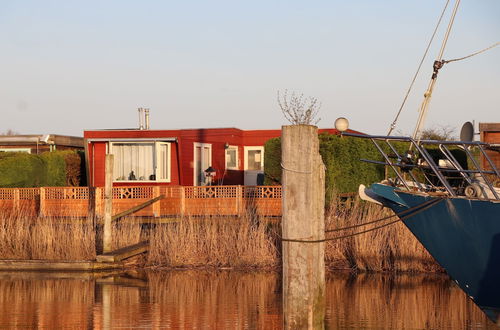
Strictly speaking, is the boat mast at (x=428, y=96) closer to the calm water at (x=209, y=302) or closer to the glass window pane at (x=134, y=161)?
the calm water at (x=209, y=302)

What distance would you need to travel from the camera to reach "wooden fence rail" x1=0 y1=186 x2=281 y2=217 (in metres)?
22.5

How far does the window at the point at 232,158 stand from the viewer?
3155 centimetres

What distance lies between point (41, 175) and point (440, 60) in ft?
70.5

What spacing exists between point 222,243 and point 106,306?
168 inches

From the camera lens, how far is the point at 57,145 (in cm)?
3638

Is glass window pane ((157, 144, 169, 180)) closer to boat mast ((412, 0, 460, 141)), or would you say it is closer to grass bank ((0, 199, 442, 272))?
grass bank ((0, 199, 442, 272))

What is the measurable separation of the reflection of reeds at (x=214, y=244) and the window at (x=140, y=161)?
1086cm

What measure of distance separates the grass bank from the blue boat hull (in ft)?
18.3

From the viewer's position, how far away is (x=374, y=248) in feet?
55.2

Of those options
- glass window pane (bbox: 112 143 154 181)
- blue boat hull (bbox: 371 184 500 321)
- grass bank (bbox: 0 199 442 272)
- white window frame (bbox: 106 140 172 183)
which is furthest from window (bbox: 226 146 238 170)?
blue boat hull (bbox: 371 184 500 321)

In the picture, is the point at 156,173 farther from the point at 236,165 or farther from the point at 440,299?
the point at 440,299

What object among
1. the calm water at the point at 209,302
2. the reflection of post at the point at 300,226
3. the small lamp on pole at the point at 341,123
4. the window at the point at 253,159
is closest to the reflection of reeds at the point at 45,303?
the calm water at the point at 209,302

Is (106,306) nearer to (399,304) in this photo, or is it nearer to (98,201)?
(399,304)

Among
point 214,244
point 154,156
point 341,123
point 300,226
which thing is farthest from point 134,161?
point 300,226
